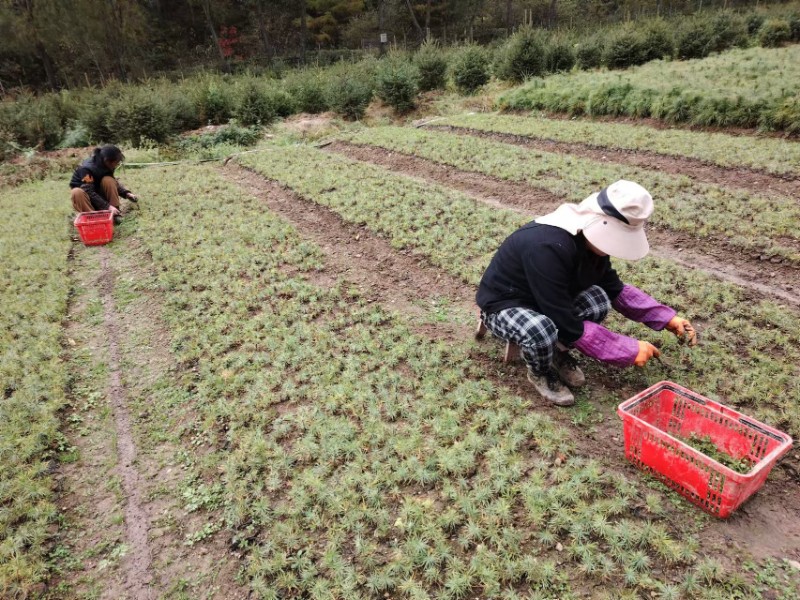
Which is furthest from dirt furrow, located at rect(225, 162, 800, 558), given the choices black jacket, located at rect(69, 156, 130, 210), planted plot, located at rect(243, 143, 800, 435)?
black jacket, located at rect(69, 156, 130, 210)

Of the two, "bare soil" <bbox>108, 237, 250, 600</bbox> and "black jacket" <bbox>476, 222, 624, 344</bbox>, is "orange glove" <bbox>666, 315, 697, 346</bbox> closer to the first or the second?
"black jacket" <bbox>476, 222, 624, 344</bbox>

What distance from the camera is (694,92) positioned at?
10672 mm

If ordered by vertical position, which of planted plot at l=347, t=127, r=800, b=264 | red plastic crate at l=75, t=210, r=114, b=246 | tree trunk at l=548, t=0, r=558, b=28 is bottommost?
planted plot at l=347, t=127, r=800, b=264

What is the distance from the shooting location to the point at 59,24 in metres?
25.5

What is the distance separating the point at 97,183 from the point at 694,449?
29.9 ft

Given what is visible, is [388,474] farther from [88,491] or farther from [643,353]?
[88,491]

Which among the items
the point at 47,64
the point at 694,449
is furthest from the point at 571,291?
the point at 47,64

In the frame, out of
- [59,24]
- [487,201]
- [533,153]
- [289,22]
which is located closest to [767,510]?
[487,201]

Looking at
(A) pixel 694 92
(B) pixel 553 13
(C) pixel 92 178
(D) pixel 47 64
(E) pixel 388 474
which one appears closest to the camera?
(E) pixel 388 474

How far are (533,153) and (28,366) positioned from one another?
28.3 ft

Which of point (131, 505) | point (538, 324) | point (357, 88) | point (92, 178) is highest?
point (357, 88)

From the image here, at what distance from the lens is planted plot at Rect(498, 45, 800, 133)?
9.76 meters

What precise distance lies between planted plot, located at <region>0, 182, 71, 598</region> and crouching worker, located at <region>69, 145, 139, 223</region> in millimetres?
664

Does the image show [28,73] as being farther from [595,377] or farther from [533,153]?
[595,377]
